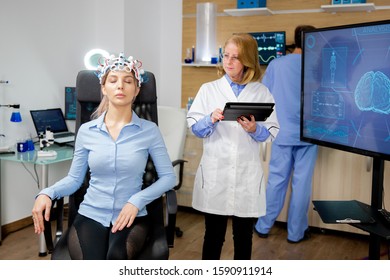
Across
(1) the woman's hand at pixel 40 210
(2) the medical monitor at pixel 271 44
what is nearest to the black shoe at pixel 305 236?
(2) the medical monitor at pixel 271 44

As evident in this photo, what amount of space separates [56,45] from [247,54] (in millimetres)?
2128

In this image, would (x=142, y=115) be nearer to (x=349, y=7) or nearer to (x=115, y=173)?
(x=115, y=173)

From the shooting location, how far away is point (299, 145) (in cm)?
331

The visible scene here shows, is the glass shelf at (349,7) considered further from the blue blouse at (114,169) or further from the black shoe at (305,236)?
the blue blouse at (114,169)

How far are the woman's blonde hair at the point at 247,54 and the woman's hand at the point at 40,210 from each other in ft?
3.32

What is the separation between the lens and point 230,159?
225cm

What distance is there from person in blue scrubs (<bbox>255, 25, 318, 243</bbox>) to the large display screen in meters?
0.70

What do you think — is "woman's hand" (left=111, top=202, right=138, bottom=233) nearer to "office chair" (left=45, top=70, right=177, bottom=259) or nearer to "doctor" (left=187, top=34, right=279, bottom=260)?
"office chair" (left=45, top=70, right=177, bottom=259)

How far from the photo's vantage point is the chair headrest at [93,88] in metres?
2.12

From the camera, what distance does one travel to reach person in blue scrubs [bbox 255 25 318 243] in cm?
329
